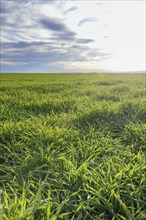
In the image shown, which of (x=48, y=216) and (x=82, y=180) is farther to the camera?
(x=82, y=180)

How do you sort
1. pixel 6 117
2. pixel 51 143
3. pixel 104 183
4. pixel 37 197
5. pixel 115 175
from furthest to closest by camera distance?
pixel 6 117, pixel 51 143, pixel 115 175, pixel 104 183, pixel 37 197

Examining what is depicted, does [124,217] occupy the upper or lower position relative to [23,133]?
lower

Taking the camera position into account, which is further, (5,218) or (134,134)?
(134,134)

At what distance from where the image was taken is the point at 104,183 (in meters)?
1.97

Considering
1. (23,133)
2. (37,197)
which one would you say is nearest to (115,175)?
(37,197)

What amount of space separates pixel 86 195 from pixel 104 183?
20 cm

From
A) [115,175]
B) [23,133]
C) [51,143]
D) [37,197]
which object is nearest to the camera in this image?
[37,197]

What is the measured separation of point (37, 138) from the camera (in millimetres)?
3148

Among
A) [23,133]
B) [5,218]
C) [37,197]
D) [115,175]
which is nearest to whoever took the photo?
[5,218]

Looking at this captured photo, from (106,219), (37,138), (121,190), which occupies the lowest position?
(106,219)

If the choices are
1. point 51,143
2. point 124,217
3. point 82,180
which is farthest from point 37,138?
point 124,217

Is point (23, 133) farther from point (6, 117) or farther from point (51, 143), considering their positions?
point (6, 117)

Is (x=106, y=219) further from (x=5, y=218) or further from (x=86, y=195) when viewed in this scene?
(x=5, y=218)

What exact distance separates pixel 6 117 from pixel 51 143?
1.69 meters
